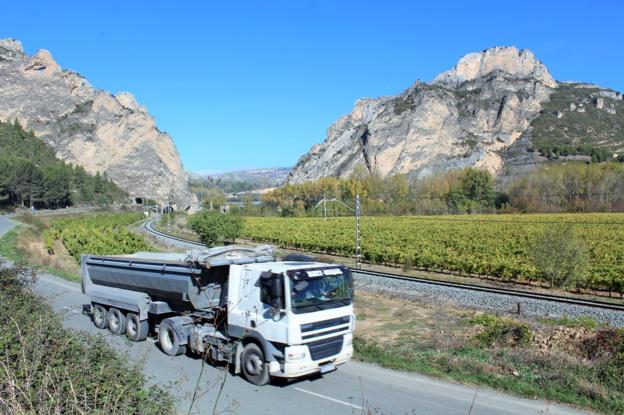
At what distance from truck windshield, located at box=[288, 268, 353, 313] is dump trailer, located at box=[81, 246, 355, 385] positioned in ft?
0.06

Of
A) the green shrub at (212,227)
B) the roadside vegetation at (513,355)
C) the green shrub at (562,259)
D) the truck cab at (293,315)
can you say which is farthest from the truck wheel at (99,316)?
the green shrub at (212,227)

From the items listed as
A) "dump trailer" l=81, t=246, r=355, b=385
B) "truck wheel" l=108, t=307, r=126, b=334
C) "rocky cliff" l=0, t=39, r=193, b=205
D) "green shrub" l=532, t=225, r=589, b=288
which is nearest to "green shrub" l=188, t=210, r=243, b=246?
"green shrub" l=532, t=225, r=589, b=288

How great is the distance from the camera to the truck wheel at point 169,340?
11792 millimetres

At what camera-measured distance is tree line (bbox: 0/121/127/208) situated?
86062 mm

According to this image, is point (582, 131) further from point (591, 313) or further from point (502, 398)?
point (502, 398)

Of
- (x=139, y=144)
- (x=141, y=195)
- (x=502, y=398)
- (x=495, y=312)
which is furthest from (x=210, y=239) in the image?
(x=139, y=144)

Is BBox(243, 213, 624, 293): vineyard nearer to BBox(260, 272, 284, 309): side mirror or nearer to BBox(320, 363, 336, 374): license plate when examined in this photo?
BBox(320, 363, 336, 374): license plate

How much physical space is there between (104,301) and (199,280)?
4.59 meters

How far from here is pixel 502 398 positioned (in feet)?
32.7

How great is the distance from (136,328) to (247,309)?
4.50m

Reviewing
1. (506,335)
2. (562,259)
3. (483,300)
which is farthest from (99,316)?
(562,259)

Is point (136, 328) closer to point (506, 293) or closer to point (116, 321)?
point (116, 321)

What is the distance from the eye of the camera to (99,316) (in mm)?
14898

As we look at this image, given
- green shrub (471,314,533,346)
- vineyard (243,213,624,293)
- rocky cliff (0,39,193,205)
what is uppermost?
rocky cliff (0,39,193,205)
